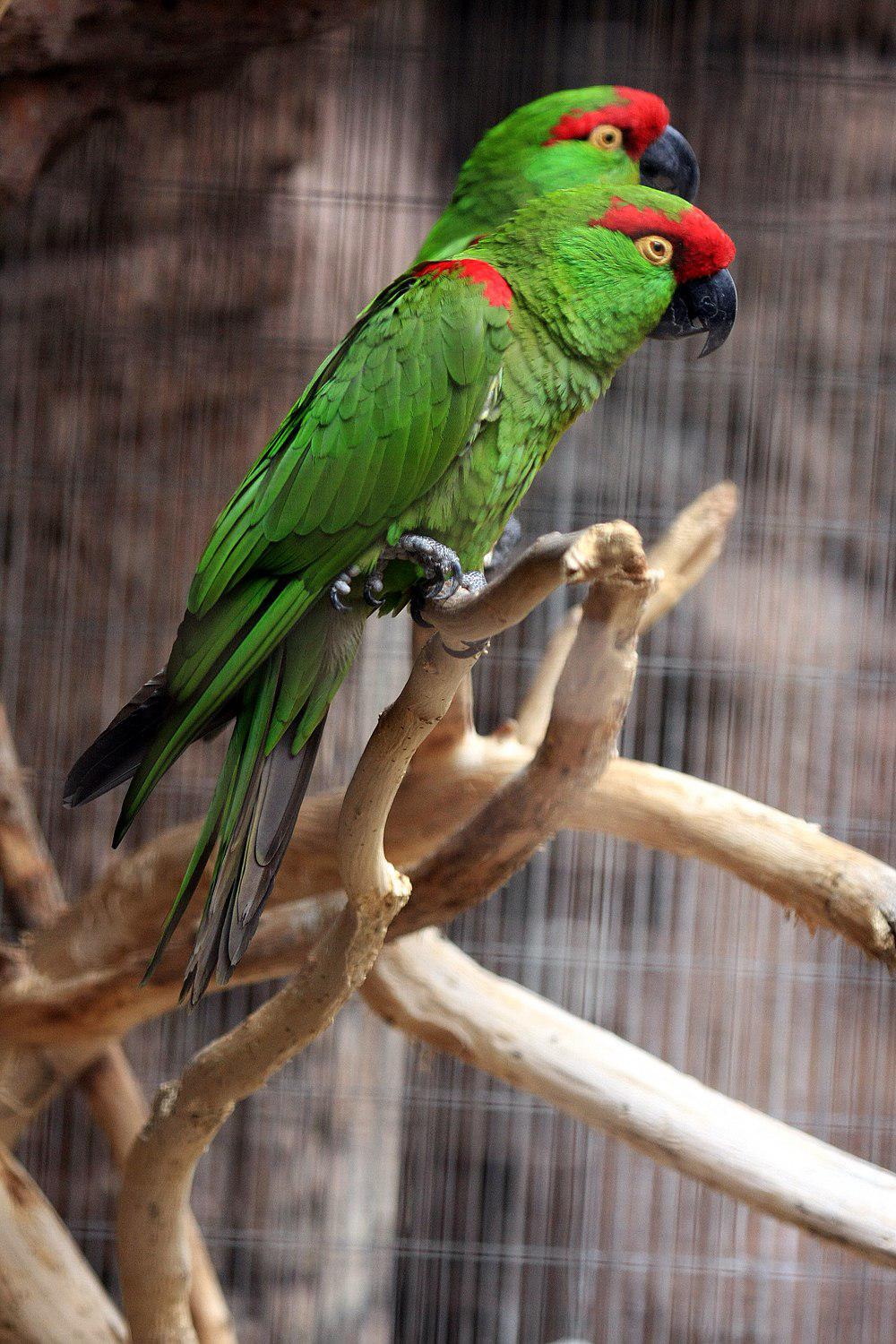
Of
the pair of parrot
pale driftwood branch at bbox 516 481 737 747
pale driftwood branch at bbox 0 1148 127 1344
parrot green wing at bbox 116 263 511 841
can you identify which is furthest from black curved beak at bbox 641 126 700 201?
pale driftwood branch at bbox 0 1148 127 1344

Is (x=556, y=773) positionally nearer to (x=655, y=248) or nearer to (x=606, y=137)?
Answer: (x=655, y=248)

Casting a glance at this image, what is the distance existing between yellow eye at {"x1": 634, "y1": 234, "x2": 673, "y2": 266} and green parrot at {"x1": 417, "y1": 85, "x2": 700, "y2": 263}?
→ 394 mm

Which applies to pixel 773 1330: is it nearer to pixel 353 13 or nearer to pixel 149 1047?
pixel 149 1047

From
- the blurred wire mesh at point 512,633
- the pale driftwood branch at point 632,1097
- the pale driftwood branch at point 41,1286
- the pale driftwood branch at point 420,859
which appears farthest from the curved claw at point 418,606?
the blurred wire mesh at point 512,633

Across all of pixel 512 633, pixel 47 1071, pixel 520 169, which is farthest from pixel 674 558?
pixel 47 1071

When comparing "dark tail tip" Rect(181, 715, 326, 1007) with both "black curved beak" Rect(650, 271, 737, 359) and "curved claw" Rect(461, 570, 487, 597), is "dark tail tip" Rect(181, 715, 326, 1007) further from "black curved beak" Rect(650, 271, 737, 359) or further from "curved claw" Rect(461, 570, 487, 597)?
"black curved beak" Rect(650, 271, 737, 359)

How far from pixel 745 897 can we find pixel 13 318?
1.57 meters

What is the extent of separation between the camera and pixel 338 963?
827 mm

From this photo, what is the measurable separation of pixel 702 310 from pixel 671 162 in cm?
57

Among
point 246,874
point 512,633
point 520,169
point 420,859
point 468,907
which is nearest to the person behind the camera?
point 246,874

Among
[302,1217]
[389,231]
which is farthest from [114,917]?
[389,231]

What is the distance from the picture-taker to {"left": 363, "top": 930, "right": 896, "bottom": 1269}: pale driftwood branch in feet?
3.34

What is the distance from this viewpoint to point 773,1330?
2070 millimetres

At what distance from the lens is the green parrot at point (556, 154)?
131 centimetres
